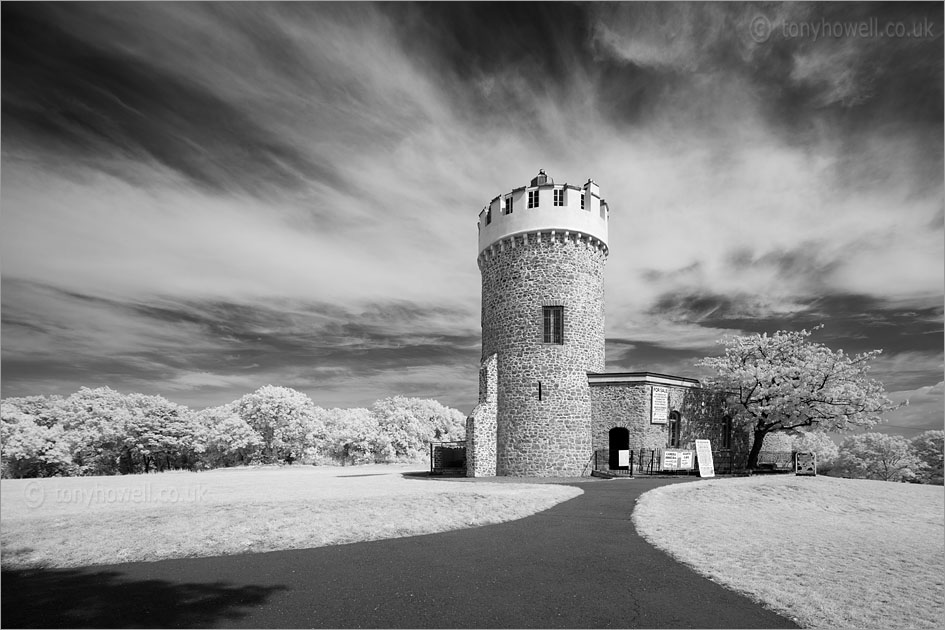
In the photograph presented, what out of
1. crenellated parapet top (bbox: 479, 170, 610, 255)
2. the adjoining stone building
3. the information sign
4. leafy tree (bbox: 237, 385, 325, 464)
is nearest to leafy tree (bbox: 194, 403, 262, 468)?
leafy tree (bbox: 237, 385, 325, 464)

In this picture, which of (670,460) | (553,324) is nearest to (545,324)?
(553,324)

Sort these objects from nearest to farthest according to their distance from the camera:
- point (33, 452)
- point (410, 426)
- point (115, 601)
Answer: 1. point (115, 601)
2. point (33, 452)
3. point (410, 426)

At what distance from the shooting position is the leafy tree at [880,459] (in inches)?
1970

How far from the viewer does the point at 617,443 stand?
93.6 feet

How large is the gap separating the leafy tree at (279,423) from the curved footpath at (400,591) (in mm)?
49219

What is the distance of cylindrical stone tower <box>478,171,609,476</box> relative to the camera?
2734cm

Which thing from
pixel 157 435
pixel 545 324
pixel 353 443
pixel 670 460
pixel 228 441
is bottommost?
pixel 353 443

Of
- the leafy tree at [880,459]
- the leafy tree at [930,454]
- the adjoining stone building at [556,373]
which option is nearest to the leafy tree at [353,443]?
the adjoining stone building at [556,373]

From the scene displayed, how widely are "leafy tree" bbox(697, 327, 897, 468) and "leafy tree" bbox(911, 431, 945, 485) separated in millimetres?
32025

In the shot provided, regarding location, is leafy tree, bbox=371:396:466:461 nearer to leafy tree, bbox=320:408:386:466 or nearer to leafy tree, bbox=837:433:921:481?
leafy tree, bbox=320:408:386:466

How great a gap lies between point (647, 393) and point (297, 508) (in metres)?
18.8

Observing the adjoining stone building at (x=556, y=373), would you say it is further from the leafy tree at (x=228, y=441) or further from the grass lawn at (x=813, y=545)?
the leafy tree at (x=228, y=441)

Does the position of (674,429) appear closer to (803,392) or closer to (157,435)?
(803,392)

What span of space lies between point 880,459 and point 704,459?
3928cm
